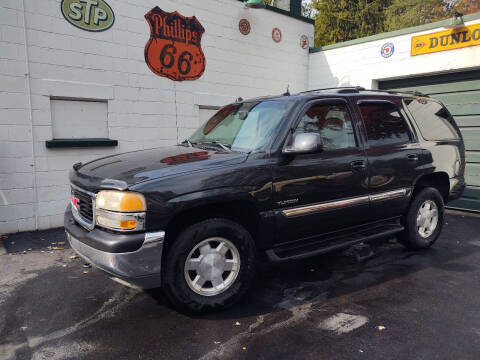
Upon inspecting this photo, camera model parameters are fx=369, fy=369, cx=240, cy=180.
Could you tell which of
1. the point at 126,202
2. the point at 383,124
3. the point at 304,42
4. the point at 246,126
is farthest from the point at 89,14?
the point at 304,42

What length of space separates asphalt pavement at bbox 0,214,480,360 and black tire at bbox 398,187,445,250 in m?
0.25

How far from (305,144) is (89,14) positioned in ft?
16.5

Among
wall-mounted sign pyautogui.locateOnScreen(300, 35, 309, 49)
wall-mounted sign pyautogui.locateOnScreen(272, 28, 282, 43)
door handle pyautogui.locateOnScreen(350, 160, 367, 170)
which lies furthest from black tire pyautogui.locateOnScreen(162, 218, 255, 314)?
wall-mounted sign pyautogui.locateOnScreen(300, 35, 309, 49)

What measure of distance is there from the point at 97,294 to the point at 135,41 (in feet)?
16.2

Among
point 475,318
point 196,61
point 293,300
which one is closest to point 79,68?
point 196,61

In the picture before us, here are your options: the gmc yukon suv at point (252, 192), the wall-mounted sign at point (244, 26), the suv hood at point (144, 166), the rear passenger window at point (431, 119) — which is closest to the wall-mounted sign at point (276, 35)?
the wall-mounted sign at point (244, 26)

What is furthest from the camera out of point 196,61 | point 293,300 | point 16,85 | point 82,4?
point 196,61

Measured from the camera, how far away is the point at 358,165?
392 cm

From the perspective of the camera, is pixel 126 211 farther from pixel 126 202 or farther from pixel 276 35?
pixel 276 35

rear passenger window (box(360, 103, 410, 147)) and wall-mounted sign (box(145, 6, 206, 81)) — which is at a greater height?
wall-mounted sign (box(145, 6, 206, 81))

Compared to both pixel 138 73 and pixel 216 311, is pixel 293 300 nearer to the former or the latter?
pixel 216 311

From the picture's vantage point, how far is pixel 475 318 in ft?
10.3

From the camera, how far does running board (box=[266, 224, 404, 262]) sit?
137 inches

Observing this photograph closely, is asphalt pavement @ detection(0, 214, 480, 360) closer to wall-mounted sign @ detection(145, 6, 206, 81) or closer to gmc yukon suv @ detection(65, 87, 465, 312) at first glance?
gmc yukon suv @ detection(65, 87, 465, 312)
